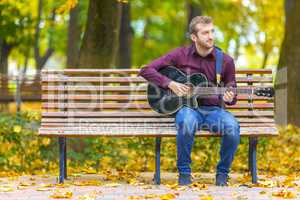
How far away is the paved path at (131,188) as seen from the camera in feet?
21.1

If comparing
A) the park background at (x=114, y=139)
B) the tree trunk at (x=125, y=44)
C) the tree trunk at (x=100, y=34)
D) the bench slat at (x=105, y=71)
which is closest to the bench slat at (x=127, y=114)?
the bench slat at (x=105, y=71)

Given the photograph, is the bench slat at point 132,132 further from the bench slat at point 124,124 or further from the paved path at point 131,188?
the paved path at point 131,188

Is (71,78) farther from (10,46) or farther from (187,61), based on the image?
(10,46)

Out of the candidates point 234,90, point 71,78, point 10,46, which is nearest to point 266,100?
point 234,90

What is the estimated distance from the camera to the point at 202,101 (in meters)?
7.39

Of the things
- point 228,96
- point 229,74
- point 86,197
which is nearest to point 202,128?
point 228,96

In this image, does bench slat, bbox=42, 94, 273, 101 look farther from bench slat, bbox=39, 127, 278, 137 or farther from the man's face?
the man's face

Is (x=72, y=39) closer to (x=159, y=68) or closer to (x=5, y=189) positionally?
(x=159, y=68)

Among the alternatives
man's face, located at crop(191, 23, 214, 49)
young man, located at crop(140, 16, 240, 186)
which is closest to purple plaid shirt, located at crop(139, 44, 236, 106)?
young man, located at crop(140, 16, 240, 186)

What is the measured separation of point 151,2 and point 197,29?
1782 centimetres

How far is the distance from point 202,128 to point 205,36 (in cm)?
90

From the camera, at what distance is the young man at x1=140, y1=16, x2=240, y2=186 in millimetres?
7129

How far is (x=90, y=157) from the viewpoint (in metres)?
9.36

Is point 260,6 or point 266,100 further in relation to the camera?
point 260,6
